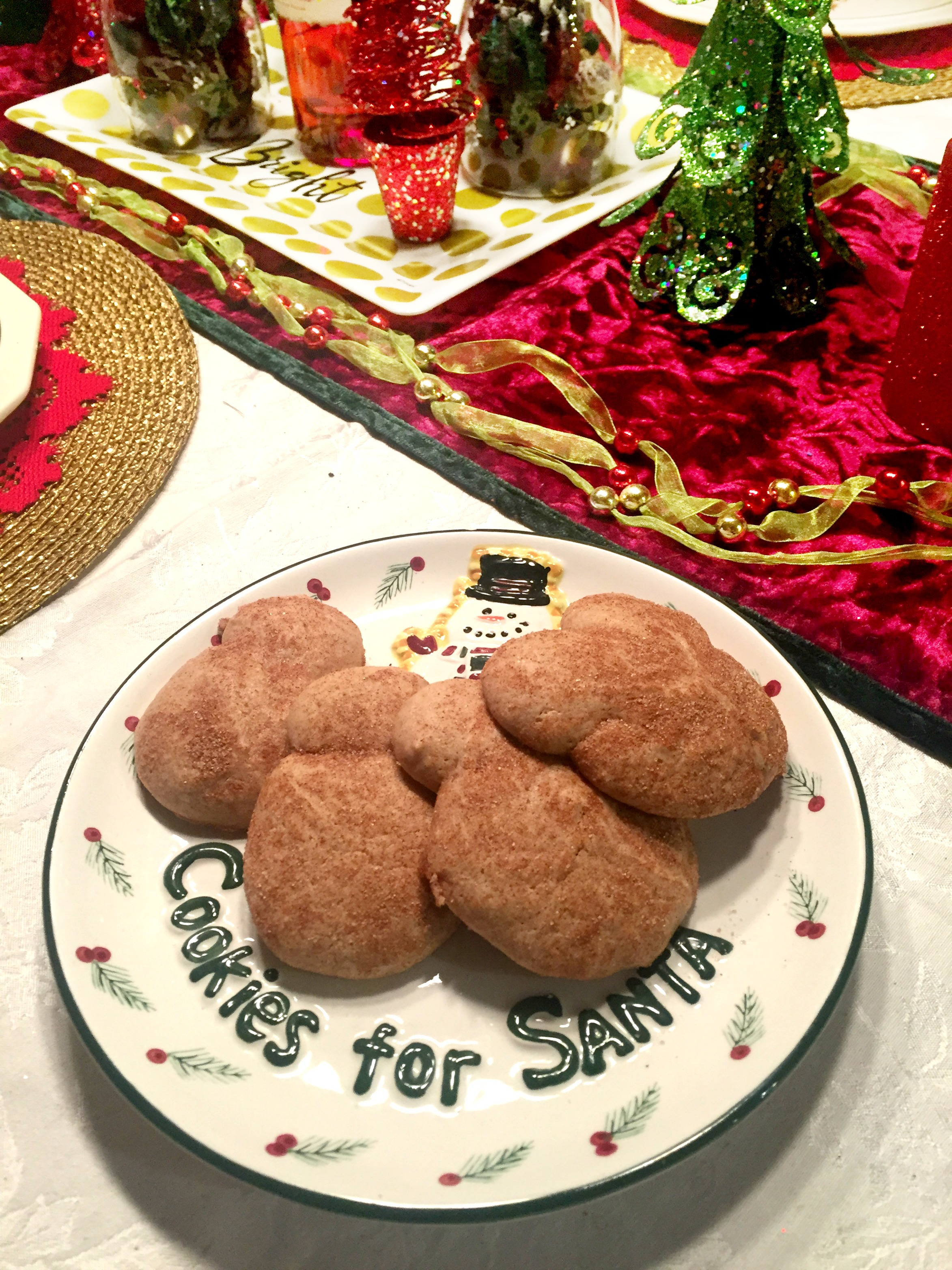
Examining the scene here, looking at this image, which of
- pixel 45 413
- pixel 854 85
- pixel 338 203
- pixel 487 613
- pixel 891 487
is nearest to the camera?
pixel 487 613

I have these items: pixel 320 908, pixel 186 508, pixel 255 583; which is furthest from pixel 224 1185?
pixel 186 508

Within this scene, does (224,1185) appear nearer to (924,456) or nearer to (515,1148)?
(515,1148)

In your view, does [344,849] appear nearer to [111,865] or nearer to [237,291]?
[111,865]

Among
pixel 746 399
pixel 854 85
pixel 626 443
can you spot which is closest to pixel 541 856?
pixel 626 443

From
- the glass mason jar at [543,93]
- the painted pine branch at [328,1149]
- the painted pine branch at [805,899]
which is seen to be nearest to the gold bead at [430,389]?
the glass mason jar at [543,93]

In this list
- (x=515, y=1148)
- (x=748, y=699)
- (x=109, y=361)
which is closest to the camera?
(x=515, y=1148)
